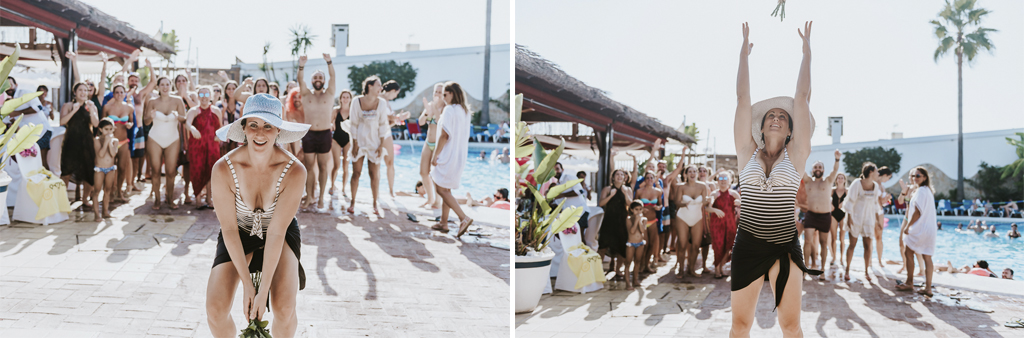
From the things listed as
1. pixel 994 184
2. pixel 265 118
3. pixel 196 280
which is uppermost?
pixel 265 118

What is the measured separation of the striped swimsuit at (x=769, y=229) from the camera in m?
3.27

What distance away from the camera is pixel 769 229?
3.32 m

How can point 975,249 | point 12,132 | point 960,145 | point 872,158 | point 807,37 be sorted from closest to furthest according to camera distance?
point 807,37
point 12,132
point 975,249
point 960,145
point 872,158

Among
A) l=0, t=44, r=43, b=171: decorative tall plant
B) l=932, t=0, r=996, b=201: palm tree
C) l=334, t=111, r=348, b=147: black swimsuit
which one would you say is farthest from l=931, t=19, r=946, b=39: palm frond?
l=0, t=44, r=43, b=171: decorative tall plant

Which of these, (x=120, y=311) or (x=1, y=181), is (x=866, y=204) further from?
(x=1, y=181)

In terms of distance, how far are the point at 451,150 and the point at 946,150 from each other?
17.9m

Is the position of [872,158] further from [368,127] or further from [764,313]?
[368,127]

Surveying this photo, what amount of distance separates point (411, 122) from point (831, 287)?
82.0 ft

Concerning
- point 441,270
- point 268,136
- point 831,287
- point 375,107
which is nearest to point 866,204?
point 831,287

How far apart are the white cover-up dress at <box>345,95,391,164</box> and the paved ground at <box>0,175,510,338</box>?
104 cm

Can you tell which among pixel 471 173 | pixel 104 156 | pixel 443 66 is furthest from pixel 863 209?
pixel 443 66

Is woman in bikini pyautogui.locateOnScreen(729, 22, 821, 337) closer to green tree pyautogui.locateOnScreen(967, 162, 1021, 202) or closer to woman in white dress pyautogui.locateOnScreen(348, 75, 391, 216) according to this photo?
woman in white dress pyautogui.locateOnScreen(348, 75, 391, 216)

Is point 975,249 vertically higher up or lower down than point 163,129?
lower down

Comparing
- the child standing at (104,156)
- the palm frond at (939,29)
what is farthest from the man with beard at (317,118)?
the palm frond at (939,29)
